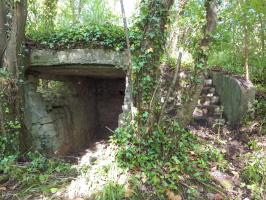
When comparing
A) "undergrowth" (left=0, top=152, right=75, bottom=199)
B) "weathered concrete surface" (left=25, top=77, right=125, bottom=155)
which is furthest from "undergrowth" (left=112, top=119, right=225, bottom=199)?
"weathered concrete surface" (left=25, top=77, right=125, bottom=155)

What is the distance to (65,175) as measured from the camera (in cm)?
313

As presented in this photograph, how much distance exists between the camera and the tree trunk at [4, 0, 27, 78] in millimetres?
4039

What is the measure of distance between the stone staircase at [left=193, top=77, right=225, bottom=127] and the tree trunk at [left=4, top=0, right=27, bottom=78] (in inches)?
124

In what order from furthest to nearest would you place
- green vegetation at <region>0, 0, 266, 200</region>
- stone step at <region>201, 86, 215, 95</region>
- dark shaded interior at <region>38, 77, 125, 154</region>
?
dark shaded interior at <region>38, 77, 125, 154</region> < stone step at <region>201, 86, 215, 95</region> < green vegetation at <region>0, 0, 266, 200</region>

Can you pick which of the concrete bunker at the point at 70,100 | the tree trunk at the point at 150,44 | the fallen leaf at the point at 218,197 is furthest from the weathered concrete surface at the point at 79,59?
the fallen leaf at the point at 218,197

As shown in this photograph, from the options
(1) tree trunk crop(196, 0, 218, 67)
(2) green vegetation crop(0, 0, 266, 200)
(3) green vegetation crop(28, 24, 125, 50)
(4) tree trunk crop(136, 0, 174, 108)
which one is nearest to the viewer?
(2) green vegetation crop(0, 0, 266, 200)

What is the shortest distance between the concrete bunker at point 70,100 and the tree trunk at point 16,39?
29.7 inches

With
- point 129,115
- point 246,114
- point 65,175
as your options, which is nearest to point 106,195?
point 65,175

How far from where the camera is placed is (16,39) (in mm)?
4156

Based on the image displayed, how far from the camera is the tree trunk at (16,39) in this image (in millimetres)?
4039

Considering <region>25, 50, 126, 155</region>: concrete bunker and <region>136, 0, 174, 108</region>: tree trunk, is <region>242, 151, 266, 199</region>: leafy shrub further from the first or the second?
<region>25, 50, 126, 155</region>: concrete bunker

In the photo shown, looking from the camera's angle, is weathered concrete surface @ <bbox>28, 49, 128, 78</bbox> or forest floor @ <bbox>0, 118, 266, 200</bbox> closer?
forest floor @ <bbox>0, 118, 266, 200</bbox>

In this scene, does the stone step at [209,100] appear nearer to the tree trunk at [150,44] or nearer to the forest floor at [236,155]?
Result: the forest floor at [236,155]

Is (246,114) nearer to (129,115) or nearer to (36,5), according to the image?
(129,115)
